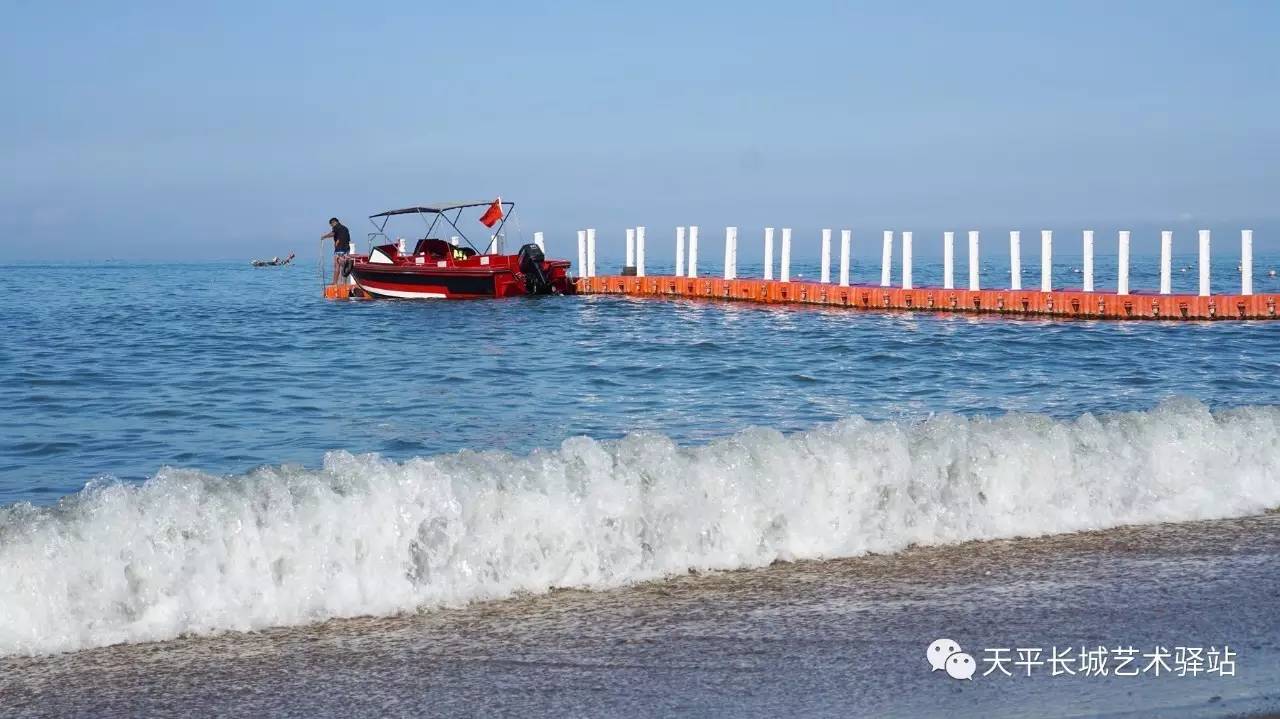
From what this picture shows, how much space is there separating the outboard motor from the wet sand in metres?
32.4

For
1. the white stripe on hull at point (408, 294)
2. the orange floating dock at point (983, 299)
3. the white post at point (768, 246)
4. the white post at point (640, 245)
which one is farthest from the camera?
the white post at point (640, 245)

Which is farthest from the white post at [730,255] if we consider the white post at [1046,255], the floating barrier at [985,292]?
the white post at [1046,255]

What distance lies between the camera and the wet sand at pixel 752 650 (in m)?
3.98

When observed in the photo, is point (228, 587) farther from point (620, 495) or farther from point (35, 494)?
point (35, 494)

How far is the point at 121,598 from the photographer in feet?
16.3

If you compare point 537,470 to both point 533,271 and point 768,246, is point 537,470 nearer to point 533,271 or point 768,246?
point 533,271

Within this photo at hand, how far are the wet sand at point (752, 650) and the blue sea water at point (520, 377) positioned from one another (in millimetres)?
4907

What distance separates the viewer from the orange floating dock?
26.3 meters

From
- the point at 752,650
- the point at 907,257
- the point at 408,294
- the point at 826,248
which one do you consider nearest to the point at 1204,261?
the point at 907,257

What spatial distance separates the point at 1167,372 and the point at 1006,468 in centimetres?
1263

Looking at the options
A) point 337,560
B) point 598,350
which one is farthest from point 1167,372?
point 337,560

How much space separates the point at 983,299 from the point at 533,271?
14174mm

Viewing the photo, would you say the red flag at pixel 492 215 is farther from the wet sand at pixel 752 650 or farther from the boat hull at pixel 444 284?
the wet sand at pixel 752 650

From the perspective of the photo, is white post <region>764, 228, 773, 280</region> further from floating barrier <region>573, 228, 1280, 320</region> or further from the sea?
the sea
